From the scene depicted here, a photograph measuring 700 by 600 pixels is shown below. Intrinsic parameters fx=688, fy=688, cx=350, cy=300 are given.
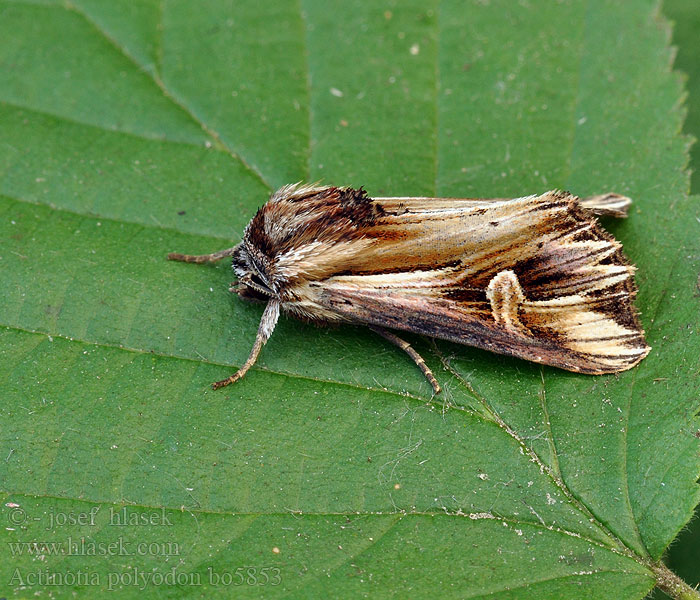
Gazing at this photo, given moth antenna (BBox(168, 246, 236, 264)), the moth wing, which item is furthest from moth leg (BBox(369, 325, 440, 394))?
moth antenna (BBox(168, 246, 236, 264))

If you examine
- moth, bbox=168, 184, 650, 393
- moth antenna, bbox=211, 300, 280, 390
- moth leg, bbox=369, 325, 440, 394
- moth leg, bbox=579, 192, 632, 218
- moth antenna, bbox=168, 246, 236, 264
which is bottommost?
moth antenna, bbox=211, 300, 280, 390

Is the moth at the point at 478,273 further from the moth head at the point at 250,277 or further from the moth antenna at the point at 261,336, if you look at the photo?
the moth head at the point at 250,277

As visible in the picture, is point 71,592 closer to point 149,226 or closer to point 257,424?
point 257,424

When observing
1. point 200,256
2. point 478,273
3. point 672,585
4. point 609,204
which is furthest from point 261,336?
point 672,585

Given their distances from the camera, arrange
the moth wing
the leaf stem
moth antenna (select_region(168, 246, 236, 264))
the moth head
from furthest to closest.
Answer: moth antenna (select_region(168, 246, 236, 264)) < the moth head < the moth wing < the leaf stem

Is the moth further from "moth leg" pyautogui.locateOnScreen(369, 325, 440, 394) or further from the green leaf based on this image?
the green leaf

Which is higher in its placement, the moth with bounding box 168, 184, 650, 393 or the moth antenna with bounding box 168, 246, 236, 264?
the moth with bounding box 168, 184, 650, 393
